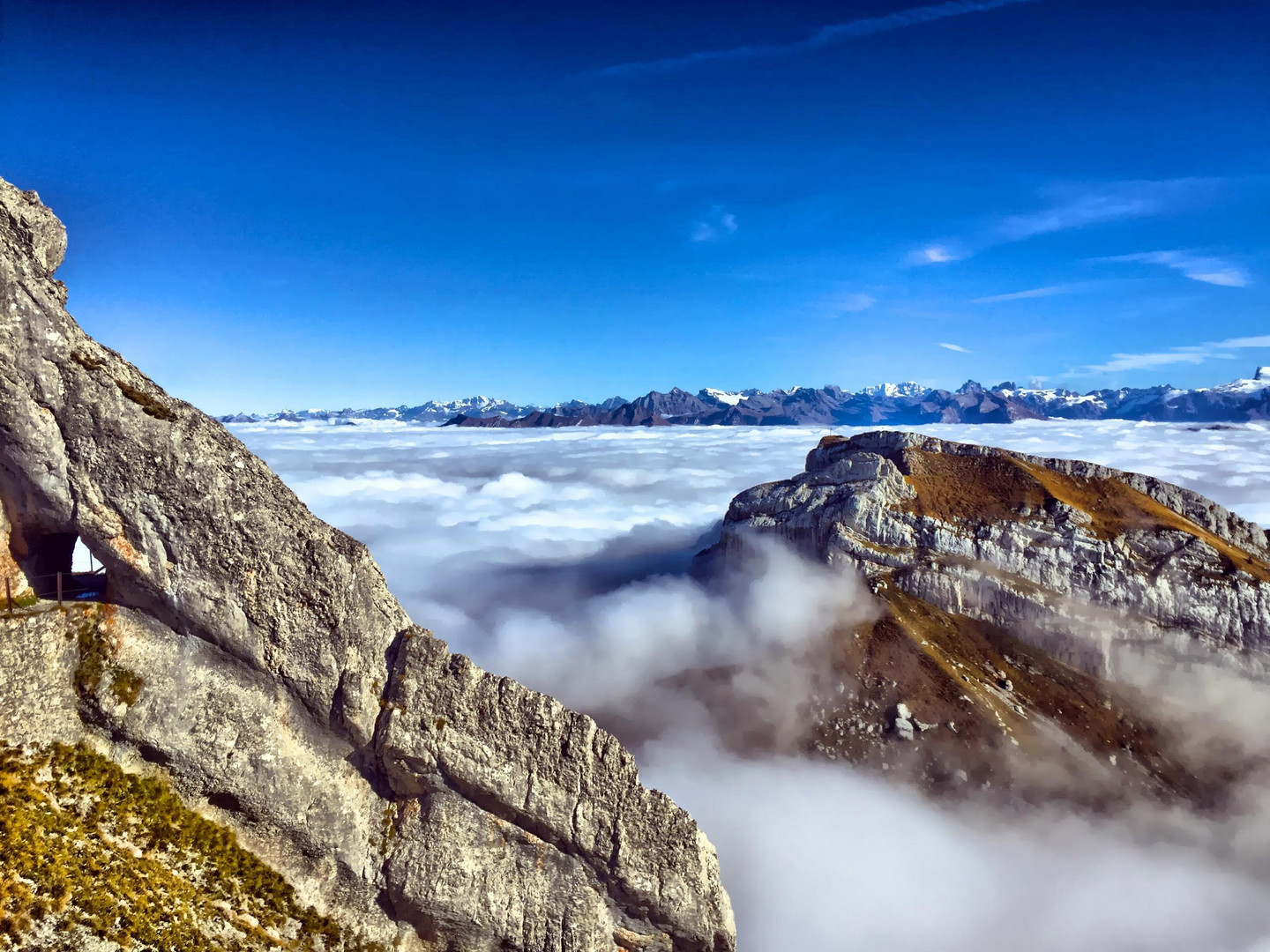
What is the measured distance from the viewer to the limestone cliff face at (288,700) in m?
19.4

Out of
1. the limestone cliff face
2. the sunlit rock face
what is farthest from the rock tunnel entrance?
the sunlit rock face

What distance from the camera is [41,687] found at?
18.2 metres

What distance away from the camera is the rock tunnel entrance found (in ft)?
66.3

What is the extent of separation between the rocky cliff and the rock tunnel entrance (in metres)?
87.1

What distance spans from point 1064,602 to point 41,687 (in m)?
123

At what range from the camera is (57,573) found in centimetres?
2020

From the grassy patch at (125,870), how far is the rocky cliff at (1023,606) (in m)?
81.6

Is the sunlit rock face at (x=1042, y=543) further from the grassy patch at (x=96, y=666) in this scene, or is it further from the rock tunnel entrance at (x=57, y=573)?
the grassy patch at (x=96, y=666)

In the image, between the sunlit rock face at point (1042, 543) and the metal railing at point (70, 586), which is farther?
the sunlit rock face at point (1042, 543)

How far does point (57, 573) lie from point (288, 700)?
8.32 m

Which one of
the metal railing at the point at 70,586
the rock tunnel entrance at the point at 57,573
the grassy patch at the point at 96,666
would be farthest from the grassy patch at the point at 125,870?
the rock tunnel entrance at the point at 57,573

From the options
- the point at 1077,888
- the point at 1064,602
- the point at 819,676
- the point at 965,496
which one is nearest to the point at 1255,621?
the point at 1064,602

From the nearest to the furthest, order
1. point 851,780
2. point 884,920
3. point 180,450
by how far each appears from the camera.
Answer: point 180,450
point 884,920
point 851,780

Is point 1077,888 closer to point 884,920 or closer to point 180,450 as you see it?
point 884,920
